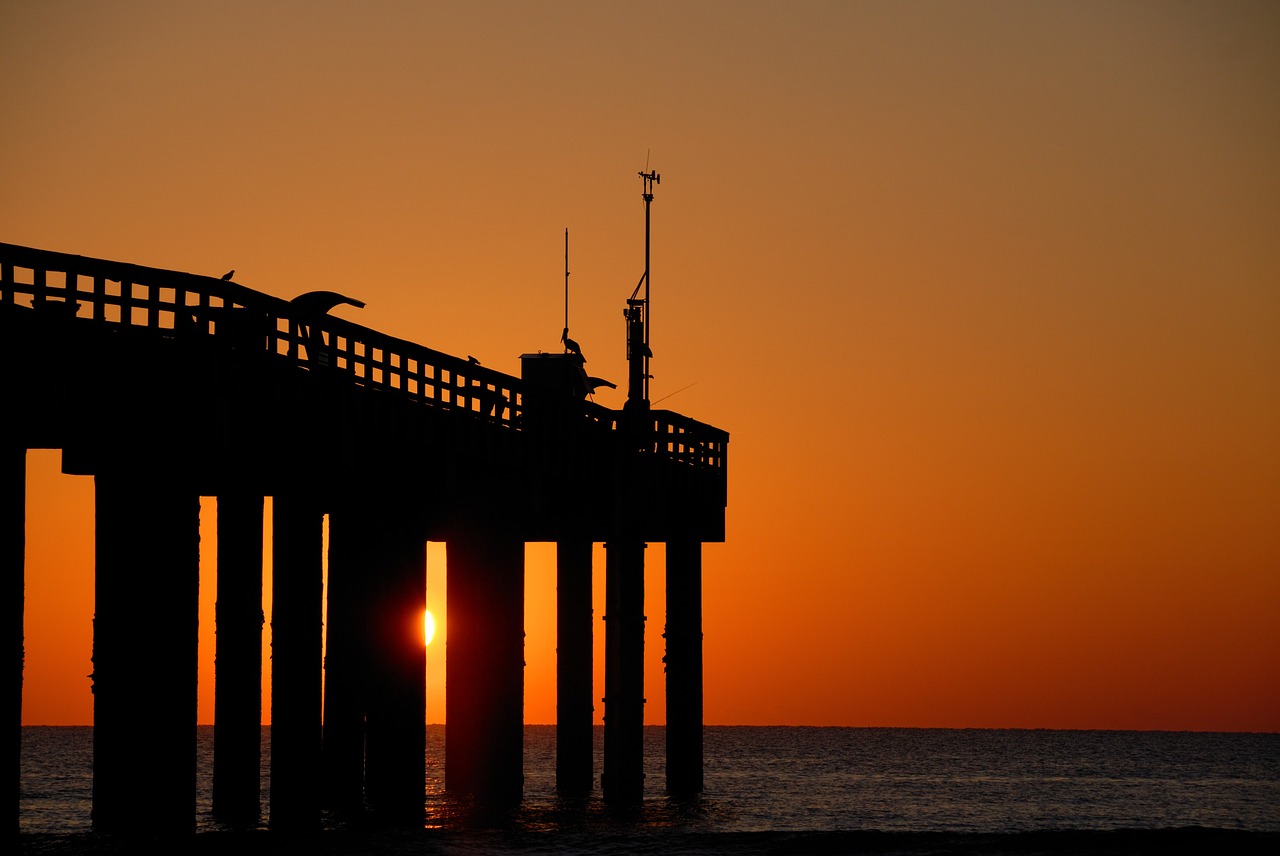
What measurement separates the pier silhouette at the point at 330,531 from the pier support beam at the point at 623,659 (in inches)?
3.2

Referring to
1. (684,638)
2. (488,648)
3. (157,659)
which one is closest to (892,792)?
(684,638)

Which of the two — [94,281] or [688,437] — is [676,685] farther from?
[94,281]

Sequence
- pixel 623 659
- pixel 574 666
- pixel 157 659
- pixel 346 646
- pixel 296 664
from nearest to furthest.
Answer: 1. pixel 157 659
2. pixel 296 664
3. pixel 346 646
4. pixel 623 659
5. pixel 574 666

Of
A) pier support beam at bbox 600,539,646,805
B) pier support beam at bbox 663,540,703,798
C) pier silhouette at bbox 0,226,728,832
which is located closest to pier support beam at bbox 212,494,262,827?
pier silhouette at bbox 0,226,728,832

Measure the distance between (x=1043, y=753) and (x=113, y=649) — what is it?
12695 centimetres

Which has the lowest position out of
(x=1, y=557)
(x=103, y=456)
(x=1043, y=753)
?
(x=1043, y=753)

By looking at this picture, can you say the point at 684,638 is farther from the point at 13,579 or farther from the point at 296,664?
the point at 13,579

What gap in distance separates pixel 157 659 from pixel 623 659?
21517mm

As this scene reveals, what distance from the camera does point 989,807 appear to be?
71938 millimetres

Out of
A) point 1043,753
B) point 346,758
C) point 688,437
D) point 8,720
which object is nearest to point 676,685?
point 688,437

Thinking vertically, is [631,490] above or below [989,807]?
above

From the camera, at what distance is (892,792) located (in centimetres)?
8294

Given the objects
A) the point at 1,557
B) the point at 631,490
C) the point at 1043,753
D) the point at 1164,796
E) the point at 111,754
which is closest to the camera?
the point at 1,557

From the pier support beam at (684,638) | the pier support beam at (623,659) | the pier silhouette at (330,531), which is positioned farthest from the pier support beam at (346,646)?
the pier support beam at (684,638)
